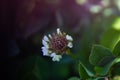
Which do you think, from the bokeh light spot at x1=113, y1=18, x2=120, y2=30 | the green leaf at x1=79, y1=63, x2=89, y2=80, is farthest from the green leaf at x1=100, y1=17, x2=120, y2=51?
the green leaf at x1=79, y1=63, x2=89, y2=80

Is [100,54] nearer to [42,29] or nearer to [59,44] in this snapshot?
[59,44]

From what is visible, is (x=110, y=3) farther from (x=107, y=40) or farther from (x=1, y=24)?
(x=1, y=24)

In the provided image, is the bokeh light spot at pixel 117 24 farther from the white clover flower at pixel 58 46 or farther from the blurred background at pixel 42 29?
the white clover flower at pixel 58 46

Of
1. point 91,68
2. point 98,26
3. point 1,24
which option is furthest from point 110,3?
point 1,24

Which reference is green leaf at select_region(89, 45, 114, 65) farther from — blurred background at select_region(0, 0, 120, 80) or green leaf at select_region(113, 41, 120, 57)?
blurred background at select_region(0, 0, 120, 80)

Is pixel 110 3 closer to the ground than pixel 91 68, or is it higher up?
higher up

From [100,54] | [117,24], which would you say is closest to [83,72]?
[100,54]
